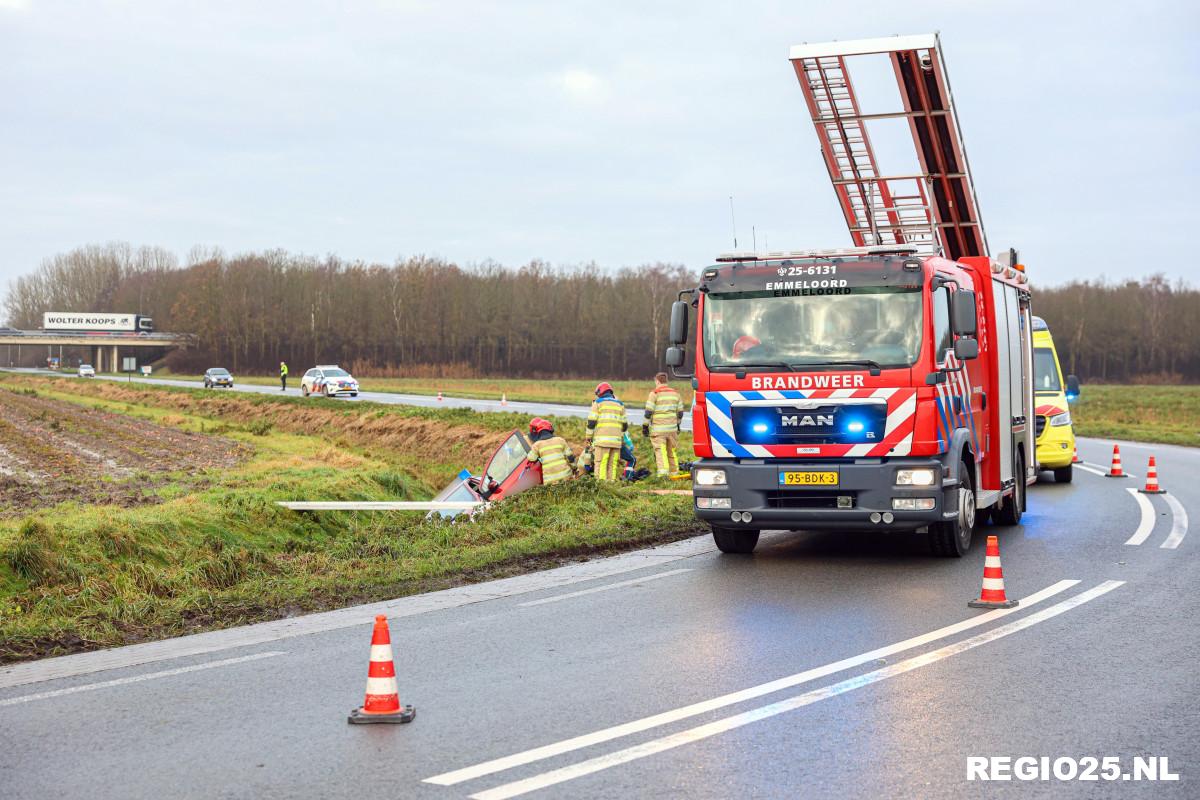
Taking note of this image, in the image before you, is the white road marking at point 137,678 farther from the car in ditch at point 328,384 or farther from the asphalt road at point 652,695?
the car in ditch at point 328,384

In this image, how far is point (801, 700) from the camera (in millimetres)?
6305

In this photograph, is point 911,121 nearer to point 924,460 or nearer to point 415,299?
point 924,460

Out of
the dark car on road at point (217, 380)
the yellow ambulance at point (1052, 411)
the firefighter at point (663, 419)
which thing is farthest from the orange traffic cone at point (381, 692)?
the dark car on road at point (217, 380)

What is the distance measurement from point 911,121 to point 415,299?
Answer: 4657 inches

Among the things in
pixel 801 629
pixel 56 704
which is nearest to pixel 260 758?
pixel 56 704

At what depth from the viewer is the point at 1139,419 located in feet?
148

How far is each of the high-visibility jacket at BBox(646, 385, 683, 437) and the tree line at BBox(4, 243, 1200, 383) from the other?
9853cm

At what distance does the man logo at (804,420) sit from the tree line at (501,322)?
10692cm

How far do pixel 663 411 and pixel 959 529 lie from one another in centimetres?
814

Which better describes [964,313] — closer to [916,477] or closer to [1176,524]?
[916,477]

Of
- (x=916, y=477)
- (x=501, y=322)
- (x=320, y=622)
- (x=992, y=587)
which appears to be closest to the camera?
(x=320, y=622)

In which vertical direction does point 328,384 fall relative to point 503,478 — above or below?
above

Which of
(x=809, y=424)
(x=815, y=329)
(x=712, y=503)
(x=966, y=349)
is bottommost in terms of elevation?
(x=712, y=503)

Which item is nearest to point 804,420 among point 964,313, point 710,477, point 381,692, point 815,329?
point 815,329
